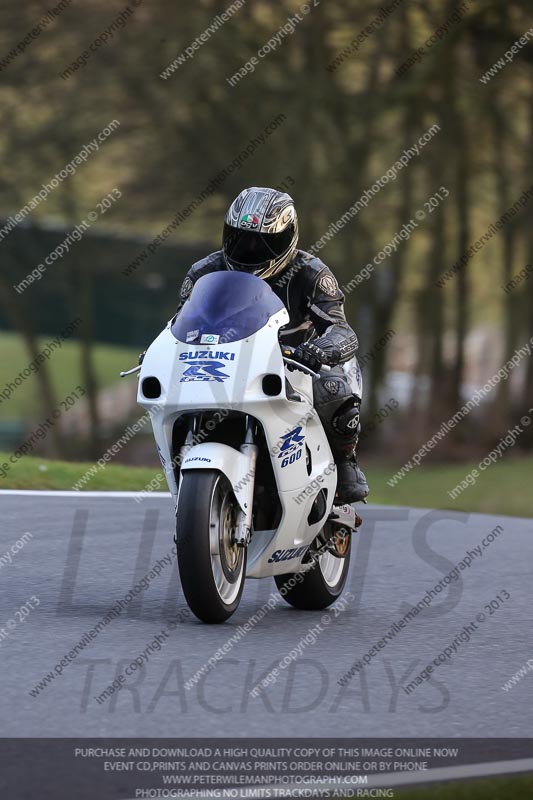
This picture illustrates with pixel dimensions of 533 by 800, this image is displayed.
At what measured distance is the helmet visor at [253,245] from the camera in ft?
25.0

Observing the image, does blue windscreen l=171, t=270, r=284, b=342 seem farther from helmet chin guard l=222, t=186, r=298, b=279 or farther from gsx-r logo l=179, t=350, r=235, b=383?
helmet chin guard l=222, t=186, r=298, b=279

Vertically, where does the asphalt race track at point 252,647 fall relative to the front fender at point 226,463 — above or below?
below

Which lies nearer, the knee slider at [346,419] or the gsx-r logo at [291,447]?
the gsx-r logo at [291,447]

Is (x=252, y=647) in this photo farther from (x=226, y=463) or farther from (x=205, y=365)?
(x=205, y=365)

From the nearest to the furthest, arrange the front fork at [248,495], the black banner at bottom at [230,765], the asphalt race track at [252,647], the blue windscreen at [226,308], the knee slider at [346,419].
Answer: the black banner at bottom at [230,765], the asphalt race track at [252,647], the front fork at [248,495], the blue windscreen at [226,308], the knee slider at [346,419]

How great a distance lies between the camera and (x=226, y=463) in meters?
6.95

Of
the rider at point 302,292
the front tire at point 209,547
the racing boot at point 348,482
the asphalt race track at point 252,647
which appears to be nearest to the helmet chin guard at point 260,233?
the rider at point 302,292

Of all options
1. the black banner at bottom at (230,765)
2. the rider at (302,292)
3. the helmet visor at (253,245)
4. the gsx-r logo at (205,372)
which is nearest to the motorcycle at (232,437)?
the gsx-r logo at (205,372)

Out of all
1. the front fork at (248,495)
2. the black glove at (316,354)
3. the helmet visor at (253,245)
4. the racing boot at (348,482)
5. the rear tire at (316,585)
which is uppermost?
the helmet visor at (253,245)

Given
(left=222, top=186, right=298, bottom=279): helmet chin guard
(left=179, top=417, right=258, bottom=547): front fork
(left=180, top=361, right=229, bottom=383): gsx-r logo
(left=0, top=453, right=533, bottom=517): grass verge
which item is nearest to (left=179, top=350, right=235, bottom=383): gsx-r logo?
(left=180, top=361, right=229, bottom=383): gsx-r logo

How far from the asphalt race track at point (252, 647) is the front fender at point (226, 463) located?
0.64 m

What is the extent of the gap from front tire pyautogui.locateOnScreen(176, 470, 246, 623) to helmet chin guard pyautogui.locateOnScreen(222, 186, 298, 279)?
1.20 meters

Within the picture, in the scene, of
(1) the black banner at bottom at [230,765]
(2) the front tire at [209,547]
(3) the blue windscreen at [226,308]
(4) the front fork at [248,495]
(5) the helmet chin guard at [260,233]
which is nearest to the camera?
(1) the black banner at bottom at [230,765]

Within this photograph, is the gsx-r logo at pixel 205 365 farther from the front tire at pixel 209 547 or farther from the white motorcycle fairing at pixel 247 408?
the front tire at pixel 209 547
